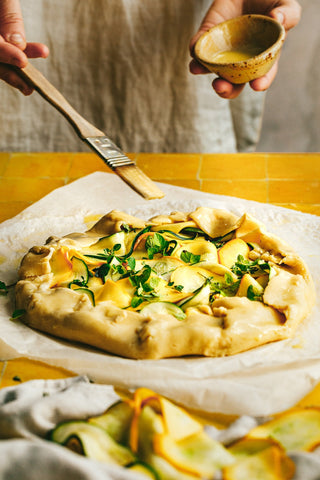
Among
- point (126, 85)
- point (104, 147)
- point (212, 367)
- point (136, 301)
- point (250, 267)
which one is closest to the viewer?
point (212, 367)

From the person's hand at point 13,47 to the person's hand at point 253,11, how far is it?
0.70 metres

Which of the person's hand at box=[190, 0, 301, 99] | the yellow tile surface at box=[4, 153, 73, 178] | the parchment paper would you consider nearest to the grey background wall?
the person's hand at box=[190, 0, 301, 99]

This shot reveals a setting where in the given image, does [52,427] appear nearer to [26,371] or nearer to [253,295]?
[26,371]

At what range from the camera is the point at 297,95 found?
4.77 m

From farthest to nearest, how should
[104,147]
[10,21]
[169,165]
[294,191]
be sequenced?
[169,165]
[294,191]
[10,21]
[104,147]

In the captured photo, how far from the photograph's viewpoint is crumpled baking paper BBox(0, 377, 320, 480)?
1.19 m

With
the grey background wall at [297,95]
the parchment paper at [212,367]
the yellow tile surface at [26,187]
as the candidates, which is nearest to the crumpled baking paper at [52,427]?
the parchment paper at [212,367]

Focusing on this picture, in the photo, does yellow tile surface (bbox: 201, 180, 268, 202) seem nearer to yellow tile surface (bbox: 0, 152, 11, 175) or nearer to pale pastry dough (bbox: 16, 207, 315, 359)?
pale pastry dough (bbox: 16, 207, 315, 359)

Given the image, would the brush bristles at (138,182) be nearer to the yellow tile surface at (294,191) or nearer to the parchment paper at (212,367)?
the parchment paper at (212,367)

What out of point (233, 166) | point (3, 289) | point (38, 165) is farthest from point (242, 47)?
point (3, 289)

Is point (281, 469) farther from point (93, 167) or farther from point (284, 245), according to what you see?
point (93, 167)

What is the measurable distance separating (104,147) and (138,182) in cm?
20

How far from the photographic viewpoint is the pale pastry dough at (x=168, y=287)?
1646 millimetres

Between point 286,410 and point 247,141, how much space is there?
235 centimetres
